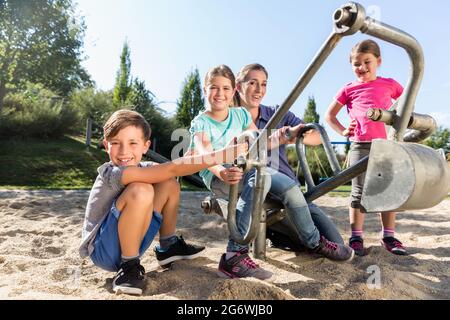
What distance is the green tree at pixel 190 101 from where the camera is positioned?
18.0m

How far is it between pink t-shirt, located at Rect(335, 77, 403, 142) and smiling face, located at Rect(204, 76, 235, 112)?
932mm

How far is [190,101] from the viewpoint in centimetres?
1839

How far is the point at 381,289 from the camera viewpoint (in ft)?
5.22

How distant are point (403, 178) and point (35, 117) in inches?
522

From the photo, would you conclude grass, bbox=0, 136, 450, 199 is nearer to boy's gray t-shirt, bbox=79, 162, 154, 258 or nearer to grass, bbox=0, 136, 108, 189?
grass, bbox=0, 136, 108, 189

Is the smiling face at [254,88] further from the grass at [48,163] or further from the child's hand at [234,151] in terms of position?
the grass at [48,163]

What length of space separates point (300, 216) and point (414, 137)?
26.6 inches

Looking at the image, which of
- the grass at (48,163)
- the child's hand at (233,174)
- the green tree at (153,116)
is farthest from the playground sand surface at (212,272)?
the green tree at (153,116)

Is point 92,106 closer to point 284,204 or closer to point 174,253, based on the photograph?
point 174,253

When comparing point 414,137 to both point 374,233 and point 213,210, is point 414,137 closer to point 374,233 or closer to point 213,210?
point 213,210

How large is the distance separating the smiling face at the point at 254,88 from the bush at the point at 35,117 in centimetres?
1154

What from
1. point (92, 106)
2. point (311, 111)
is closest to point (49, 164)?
point (92, 106)

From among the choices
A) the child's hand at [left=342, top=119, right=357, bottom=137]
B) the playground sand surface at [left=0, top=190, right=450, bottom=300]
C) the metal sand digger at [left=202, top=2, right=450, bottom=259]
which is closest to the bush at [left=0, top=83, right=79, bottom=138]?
the playground sand surface at [left=0, top=190, right=450, bottom=300]
